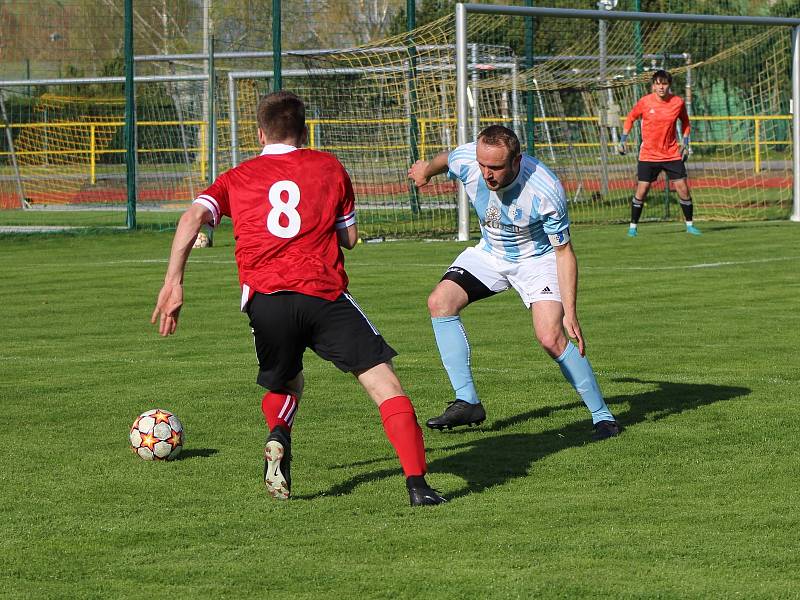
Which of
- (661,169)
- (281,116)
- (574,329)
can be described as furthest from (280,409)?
(661,169)

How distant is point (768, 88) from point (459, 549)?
21023 mm

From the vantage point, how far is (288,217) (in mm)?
5871

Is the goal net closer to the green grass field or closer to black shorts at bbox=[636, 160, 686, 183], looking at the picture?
black shorts at bbox=[636, 160, 686, 183]

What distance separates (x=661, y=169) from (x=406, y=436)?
48.0ft

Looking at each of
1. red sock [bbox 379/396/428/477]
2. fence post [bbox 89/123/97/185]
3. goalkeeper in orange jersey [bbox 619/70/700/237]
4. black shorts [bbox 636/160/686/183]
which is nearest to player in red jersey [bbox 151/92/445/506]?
red sock [bbox 379/396/428/477]

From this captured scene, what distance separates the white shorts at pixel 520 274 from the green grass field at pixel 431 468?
2.34ft

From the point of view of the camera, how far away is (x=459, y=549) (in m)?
5.18

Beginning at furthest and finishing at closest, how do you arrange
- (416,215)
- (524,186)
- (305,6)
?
1. (305,6)
2. (416,215)
3. (524,186)

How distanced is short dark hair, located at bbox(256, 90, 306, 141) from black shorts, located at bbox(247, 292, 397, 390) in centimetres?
69

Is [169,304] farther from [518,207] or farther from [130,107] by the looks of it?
[130,107]

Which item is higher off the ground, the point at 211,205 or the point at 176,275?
the point at 211,205

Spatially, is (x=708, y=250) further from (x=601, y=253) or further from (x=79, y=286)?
(x=79, y=286)

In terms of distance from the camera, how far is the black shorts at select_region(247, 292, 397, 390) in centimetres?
589

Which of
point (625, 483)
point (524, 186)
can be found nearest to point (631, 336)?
point (524, 186)
